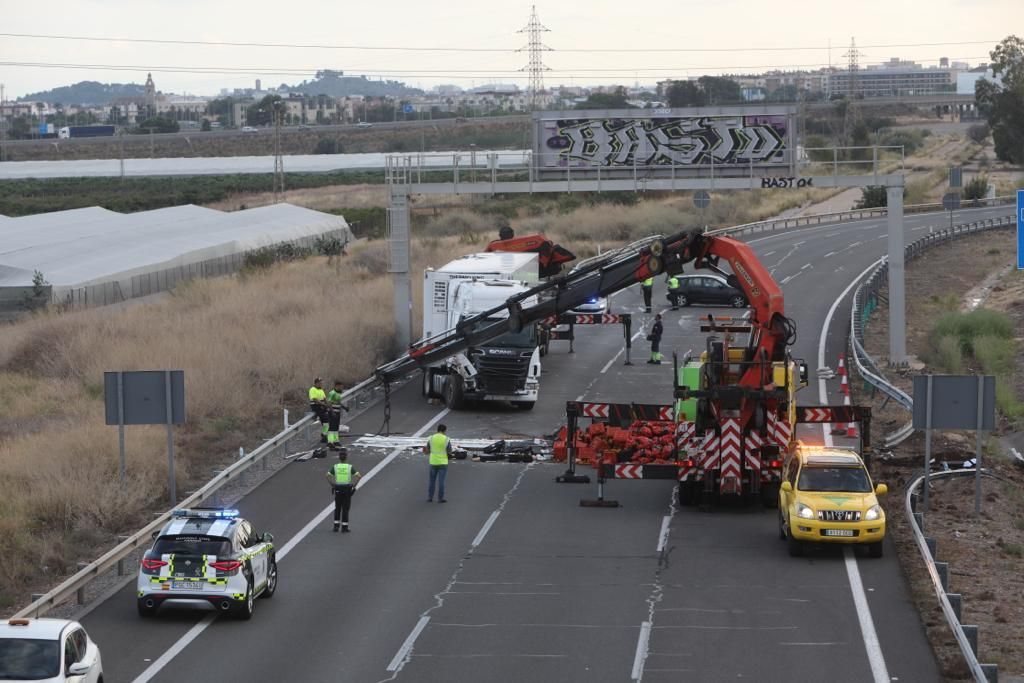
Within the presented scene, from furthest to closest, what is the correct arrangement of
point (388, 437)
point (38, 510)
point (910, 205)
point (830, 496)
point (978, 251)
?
point (910, 205) → point (978, 251) → point (388, 437) → point (38, 510) → point (830, 496)

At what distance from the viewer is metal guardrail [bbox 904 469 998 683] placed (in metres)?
14.5

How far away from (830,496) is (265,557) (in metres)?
8.85

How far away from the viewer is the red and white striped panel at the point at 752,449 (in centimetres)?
2481

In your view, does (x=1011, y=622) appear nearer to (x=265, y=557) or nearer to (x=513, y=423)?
(x=265, y=557)

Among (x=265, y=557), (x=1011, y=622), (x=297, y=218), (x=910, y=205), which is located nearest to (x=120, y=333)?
(x=265, y=557)

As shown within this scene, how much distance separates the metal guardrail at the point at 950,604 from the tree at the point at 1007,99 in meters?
94.9

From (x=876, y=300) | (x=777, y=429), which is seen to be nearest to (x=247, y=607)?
(x=777, y=429)

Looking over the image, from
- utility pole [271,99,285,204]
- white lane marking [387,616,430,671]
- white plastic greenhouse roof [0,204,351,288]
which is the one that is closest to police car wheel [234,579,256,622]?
white lane marking [387,616,430,671]

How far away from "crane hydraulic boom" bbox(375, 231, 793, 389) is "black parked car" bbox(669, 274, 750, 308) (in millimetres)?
18177

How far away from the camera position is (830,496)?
70.7 feet

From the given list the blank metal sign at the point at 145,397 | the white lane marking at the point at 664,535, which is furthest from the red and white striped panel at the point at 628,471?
the blank metal sign at the point at 145,397

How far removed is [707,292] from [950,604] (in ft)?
120

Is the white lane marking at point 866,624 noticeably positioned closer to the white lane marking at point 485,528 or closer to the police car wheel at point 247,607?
the white lane marking at point 485,528

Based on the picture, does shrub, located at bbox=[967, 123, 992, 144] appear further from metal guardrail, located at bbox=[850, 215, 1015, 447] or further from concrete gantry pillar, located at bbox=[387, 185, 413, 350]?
concrete gantry pillar, located at bbox=[387, 185, 413, 350]
